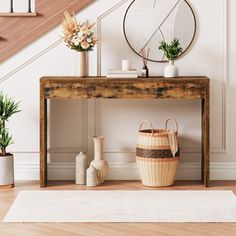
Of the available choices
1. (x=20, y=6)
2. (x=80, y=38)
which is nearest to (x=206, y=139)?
(x=80, y=38)

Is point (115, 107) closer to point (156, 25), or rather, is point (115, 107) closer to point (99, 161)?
point (99, 161)

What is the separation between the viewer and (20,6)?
18.4ft

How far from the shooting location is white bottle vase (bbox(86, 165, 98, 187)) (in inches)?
200

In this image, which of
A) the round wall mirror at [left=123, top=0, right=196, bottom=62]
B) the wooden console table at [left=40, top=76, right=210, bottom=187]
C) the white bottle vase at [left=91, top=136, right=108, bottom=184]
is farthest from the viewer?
the round wall mirror at [left=123, top=0, right=196, bottom=62]

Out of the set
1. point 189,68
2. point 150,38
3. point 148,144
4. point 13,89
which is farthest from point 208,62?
point 13,89

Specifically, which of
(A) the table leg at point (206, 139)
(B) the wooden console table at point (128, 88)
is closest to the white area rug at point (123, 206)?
(A) the table leg at point (206, 139)

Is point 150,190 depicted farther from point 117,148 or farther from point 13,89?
point 13,89

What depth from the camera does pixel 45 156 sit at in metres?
5.14

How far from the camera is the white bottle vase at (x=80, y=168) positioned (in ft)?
17.0

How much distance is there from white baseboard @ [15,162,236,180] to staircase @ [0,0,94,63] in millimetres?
884

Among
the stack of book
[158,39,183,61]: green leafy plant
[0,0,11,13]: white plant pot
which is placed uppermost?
[0,0,11,13]: white plant pot

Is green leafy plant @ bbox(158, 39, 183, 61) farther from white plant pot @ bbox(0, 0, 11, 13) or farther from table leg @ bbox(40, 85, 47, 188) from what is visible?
white plant pot @ bbox(0, 0, 11, 13)

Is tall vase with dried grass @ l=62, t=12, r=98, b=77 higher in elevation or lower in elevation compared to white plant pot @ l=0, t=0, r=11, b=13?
lower

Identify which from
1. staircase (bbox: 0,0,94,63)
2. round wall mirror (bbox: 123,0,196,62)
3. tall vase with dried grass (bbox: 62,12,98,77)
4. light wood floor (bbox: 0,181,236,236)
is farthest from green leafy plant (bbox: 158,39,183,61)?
light wood floor (bbox: 0,181,236,236)
